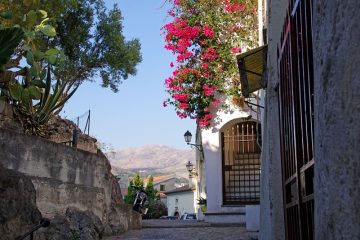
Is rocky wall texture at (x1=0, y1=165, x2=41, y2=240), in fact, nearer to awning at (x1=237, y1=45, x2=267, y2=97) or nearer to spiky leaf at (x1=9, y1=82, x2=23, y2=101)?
spiky leaf at (x1=9, y1=82, x2=23, y2=101)

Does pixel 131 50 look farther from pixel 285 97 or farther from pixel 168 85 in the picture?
pixel 285 97

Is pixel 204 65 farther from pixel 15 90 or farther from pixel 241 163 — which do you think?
pixel 15 90

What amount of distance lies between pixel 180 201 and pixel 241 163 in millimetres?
49030

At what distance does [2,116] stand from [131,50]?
9075 mm

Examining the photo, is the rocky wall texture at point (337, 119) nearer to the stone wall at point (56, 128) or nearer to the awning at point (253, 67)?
the awning at point (253, 67)

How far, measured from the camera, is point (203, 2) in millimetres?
14453

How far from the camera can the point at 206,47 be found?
1430 cm

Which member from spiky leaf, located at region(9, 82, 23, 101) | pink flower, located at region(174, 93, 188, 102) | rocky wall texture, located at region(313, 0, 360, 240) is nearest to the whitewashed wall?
pink flower, located at region(174, 93, 188, 102)

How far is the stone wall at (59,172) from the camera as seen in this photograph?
817 centimetres

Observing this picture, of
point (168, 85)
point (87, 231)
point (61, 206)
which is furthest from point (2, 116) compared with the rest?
point (168, 85)

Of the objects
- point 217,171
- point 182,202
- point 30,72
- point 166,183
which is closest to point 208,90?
point 217,171

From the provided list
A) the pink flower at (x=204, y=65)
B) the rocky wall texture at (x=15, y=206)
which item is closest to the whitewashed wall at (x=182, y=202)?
the pink flower at (x=204, y=65)

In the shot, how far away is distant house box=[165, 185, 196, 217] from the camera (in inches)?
2383

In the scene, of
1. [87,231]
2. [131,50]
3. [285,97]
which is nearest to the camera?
[285,97]
